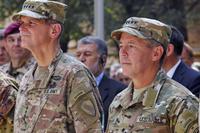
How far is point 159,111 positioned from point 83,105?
60 centimetres

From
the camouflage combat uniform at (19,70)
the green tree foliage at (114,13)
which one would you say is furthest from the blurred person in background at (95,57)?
the green tree foliage at (114,13)

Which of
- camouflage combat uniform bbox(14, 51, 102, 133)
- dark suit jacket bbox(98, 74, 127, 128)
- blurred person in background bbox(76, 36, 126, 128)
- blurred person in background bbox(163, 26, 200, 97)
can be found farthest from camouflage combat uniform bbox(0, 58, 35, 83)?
camouflage combat uniform bbox(14, 51, 102, 133)

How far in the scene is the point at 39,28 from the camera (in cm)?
416

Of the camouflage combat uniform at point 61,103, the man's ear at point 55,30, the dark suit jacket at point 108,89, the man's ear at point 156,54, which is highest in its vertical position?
the man's ear at point 55,30

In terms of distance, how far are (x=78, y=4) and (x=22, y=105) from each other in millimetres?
9949

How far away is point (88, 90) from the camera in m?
4.04

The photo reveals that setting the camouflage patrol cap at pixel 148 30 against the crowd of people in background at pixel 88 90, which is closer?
the crowd of people in background at pixel 88 90

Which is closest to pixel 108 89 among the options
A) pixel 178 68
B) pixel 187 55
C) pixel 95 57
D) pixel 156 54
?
pixel 95 57

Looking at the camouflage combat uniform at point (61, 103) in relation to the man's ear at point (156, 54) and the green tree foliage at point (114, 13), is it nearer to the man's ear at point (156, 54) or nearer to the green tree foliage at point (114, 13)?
the man's ear at point (156, 54)

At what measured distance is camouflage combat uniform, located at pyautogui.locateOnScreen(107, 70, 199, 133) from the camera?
3559 millimetres

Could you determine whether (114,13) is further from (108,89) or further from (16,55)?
(108,89)

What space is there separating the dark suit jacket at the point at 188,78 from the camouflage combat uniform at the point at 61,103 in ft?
4.71

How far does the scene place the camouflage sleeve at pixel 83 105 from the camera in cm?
397

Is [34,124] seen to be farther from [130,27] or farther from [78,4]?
[78,4]
